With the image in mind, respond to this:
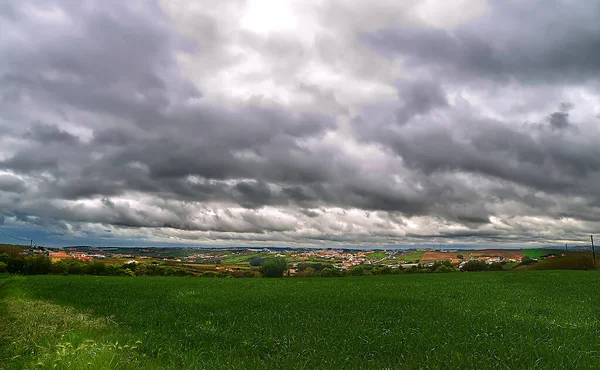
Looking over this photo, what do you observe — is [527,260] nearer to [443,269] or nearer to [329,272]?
[443,269]

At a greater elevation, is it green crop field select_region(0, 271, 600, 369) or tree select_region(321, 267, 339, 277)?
green crop field select_region(0, 271, 600, 369)

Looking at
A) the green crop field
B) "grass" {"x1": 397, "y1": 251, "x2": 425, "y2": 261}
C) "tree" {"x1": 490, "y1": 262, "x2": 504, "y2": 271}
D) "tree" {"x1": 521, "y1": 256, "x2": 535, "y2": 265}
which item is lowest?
"grass" {"x1": 397, "y1": 251, "x2": 425, "y2": 261}

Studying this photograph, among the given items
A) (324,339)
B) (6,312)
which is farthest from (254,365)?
(6,312)

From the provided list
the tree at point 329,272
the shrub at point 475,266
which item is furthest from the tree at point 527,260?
the tree at point 329,272

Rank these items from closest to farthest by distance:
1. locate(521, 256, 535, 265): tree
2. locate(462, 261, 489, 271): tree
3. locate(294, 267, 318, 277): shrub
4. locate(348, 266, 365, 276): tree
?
locate(348, 266, 365, 276): tree
locate(294, 267, 318, 277): shrub
locate(462, 261, 489, 271): tree
locate(521, 256, 535, 265): tree

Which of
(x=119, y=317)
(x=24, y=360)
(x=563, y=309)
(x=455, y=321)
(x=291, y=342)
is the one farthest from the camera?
(x=563, y=309)

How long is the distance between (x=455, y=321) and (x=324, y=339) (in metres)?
6.00

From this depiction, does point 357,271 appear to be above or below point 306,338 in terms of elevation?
below

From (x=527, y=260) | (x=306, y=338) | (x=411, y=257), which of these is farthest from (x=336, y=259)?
(x=306, y=338)

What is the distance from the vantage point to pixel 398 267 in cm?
8088

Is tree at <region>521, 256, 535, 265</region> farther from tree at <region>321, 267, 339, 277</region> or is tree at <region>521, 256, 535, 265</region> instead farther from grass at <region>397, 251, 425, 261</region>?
tree at <region>321, 267, 339, 277</region>

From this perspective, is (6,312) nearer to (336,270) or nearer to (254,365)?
(254,365)

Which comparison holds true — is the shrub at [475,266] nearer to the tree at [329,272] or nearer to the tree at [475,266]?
the tree at [475,266]

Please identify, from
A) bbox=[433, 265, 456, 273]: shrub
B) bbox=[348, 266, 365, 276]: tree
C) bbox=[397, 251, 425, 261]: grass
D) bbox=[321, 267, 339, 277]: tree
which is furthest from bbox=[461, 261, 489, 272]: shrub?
bbox=[321, 267, 339, 277]: tree
